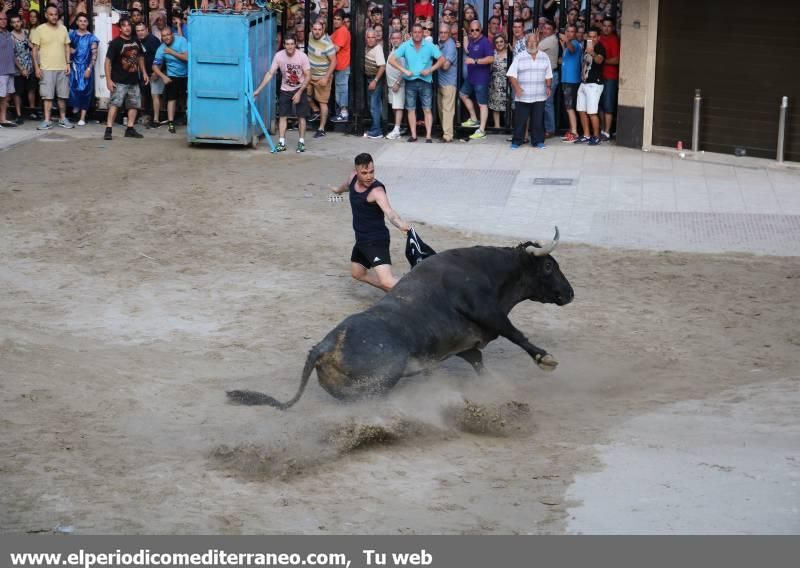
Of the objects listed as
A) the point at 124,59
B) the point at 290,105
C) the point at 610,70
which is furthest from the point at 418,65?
the point at 124,59

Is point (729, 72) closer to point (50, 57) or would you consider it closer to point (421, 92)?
point (421, 92)

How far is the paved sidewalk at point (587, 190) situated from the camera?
624 inches

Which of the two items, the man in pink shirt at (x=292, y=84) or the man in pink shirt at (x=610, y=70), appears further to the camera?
the man in pink shirt at (x=292, y=84)

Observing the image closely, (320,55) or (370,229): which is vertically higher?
(320,55)

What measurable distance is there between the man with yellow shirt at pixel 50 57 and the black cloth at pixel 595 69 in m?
8.21

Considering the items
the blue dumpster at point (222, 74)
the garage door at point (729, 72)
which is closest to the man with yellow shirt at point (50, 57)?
the blue dumpster at point (222, 74)

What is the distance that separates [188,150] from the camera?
20125 mm

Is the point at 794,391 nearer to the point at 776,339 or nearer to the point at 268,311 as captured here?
the point at 776,339

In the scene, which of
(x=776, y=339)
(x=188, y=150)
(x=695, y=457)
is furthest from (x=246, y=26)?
(x=695, y=457)

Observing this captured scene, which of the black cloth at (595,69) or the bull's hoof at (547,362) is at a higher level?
the black cloth at (595,69)

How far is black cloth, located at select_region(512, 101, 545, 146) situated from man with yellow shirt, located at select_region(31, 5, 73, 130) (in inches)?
285

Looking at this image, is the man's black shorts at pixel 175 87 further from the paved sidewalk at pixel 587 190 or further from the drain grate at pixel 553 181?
the drain grate at pixel 553 181

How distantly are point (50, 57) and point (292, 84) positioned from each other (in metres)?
4.08

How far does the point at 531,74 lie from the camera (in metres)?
19.9
